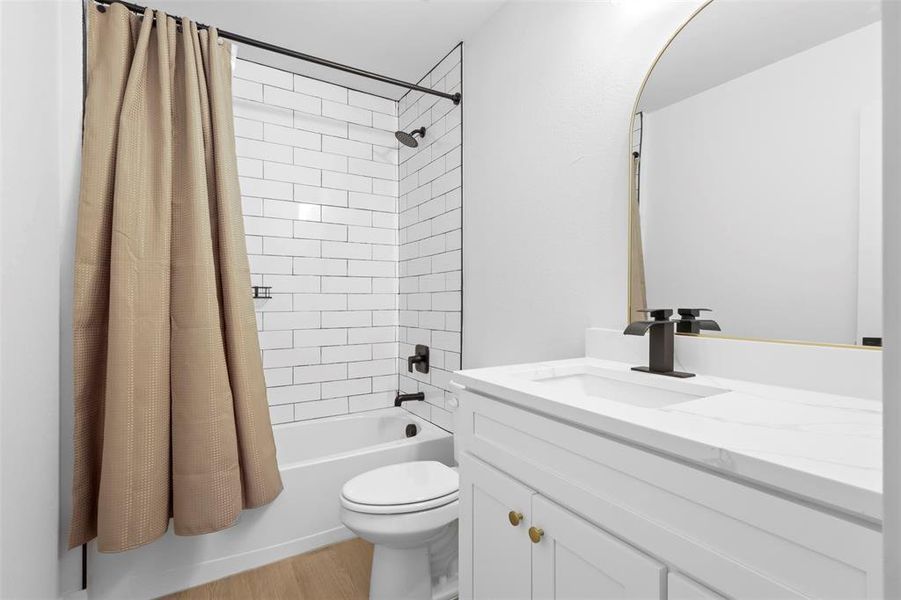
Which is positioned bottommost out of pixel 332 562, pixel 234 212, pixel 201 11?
pixel 332 562

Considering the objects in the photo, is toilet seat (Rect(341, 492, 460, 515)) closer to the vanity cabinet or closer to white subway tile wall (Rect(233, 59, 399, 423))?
the vanity cabinet

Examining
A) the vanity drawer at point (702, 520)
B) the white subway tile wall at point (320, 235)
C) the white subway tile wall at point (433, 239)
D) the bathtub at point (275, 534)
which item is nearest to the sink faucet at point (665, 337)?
the vanity drawer at point (702, 520)

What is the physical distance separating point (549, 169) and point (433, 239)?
938mm

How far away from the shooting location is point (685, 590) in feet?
2.19

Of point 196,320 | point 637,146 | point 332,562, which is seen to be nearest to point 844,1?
point 637,146

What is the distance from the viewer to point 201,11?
2.00 m

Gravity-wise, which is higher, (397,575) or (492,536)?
(492,536)

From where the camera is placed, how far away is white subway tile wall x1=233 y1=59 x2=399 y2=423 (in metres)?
2.46

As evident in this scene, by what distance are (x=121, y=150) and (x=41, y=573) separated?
53.0 inches

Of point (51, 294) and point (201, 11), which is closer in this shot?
point (51, 294)

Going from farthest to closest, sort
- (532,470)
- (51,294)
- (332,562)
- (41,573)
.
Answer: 1. (332,562)
2. (51,294)
3. (41,573)
4. (532,470)

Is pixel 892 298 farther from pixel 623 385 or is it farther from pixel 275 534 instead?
pixel 275 534

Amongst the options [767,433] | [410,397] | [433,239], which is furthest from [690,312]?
[410,397]

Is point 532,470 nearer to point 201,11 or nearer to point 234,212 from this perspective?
point 234,212
